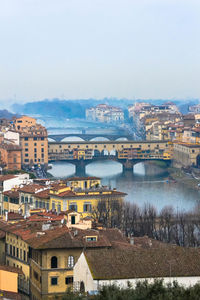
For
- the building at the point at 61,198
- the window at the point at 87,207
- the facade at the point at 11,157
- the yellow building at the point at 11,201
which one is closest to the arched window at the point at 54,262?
the building at the point at 61,198

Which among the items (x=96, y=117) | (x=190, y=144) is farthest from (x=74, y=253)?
(x=96, y=117)

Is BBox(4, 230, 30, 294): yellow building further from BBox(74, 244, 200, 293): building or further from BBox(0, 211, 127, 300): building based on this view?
BBox(74, 244, 200, 293): building

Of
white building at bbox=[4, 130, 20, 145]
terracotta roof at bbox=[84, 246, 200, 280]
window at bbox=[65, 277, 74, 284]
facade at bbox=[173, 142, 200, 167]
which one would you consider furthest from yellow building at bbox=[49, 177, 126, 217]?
facade at bbox=[173, 142, 200, 167]

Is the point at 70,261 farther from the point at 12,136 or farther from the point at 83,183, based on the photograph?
the point at 12,136

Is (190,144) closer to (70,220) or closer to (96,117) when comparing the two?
(70,220)

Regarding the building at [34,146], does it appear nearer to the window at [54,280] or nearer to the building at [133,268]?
the window at [54,280]

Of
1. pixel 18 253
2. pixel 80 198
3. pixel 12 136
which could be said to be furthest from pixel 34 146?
pixel 18 253
